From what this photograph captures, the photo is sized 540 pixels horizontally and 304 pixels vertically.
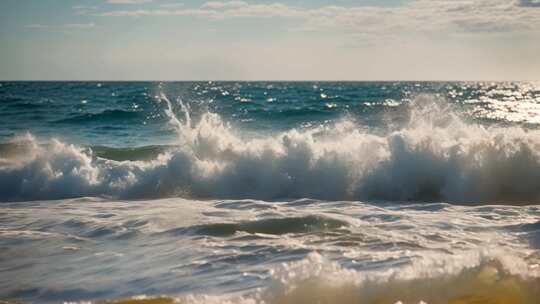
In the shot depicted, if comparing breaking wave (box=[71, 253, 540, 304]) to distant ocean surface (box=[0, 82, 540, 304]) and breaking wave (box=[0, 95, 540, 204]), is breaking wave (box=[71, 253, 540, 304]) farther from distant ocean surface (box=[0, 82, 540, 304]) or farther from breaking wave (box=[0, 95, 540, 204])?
breaking wave (box=[0, 95, 540, 204])

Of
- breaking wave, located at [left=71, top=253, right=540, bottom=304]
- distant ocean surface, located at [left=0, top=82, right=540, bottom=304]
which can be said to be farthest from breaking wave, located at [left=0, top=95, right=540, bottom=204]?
breaking wave, located at [left=71, top=253, right=540, bottom=304]

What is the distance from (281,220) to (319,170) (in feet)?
12.2

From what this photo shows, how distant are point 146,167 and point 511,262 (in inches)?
356

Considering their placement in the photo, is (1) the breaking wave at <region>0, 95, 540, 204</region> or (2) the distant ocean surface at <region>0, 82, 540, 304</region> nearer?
(2) the distant ocean surface at <region>0, 82, 540, 304</region>

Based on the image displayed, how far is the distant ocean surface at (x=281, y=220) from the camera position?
5.28m

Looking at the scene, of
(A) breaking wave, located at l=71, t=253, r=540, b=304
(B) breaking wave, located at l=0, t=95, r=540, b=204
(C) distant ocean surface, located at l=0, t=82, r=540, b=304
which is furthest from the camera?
(B) breaking wave, located at l=0, t=95, r=540, b=204

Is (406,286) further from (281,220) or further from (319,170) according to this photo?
(319,170)

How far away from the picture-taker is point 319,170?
11898 millimetres

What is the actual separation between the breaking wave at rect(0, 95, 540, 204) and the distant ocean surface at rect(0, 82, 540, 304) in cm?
3

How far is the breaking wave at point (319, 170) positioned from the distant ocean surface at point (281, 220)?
0.03 m

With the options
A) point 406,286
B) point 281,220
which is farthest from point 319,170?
point 406,286

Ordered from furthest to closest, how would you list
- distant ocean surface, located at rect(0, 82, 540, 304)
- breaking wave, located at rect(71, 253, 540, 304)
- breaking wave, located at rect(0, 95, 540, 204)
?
breaking wave, located at rect(0, 95, 540, 204) → distant ocean surface, located at rect(0, 82, 540, 304) → breaking wave, located at rect(71, 253, 540, 304)

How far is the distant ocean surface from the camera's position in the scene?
17.3ft

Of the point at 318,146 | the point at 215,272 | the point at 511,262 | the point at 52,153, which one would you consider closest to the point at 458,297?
the point at 511,262
